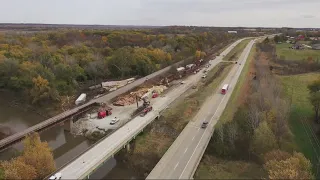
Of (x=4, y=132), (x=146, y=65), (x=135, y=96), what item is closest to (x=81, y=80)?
(x=146, y=65)

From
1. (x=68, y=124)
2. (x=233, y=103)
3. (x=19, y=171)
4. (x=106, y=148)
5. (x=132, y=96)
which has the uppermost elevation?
(x=19, y=171)

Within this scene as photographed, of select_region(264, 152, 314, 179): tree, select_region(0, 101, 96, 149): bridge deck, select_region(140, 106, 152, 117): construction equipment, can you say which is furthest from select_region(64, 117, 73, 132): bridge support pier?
select_region(264, 152, 314, 179): tree

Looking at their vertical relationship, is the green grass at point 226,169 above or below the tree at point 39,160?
below

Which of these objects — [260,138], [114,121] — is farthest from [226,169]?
[114,121]

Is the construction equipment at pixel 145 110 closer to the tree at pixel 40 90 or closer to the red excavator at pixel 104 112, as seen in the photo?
the red excavator at pixel 104 112

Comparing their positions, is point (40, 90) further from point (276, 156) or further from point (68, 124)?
point (276, 156)

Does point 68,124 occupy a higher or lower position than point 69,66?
lower

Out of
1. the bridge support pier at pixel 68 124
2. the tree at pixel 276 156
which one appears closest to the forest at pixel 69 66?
the bridge support pier at pixel 68 124
